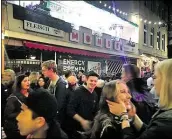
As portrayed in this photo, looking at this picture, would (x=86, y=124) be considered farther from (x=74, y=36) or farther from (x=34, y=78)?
(x=74, y=36)

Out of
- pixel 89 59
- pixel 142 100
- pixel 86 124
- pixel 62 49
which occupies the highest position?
pixel 62 49

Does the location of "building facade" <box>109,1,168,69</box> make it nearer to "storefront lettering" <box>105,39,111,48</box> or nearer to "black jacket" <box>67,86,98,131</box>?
"storefront lettering" <box>105,39,111,48</box>

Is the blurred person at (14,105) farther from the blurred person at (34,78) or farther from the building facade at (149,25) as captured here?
the building facade at (149,25)

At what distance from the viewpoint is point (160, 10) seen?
7.50ft

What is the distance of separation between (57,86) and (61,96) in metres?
0.10

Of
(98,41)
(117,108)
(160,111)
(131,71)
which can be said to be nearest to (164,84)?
(160,111)

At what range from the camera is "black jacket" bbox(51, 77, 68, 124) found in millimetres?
2336

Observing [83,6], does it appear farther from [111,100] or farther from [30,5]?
→ [111,100]

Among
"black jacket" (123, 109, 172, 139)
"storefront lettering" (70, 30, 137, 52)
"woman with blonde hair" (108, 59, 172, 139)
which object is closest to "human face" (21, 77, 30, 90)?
"storefront lettering" (70, 30, 137, 52)

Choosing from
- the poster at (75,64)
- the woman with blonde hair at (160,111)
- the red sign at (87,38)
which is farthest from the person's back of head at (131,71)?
the woman with blonde hair at (160,111)

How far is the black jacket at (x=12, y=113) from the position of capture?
5.28ft

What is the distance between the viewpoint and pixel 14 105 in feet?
5.75

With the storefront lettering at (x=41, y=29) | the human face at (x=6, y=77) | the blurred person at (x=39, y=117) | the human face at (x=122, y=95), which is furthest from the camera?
the storefront lettering at (x=41, y=29)

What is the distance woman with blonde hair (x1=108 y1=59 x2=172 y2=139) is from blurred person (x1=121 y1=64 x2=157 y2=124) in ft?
1.34
